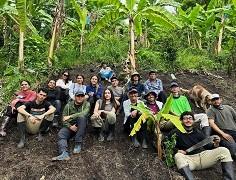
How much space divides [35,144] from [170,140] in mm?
2745

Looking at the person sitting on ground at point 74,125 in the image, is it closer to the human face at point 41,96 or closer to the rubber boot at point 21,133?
the human face at point 41,96

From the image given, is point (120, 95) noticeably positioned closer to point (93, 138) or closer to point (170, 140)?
point (93, 138)

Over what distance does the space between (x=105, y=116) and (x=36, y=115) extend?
1.40 metres

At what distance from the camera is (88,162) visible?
605cm

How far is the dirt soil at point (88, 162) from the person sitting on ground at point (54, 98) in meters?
0.29

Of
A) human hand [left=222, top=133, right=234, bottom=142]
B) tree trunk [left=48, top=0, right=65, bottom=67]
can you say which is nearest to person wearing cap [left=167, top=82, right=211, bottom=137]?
human hand [left=222, top=133, right=234, bottom=142]

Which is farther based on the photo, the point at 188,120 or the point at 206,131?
the point at 206,131

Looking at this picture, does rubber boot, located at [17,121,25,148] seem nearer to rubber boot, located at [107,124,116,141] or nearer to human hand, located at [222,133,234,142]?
rubber boot, located at [107,124,116,141]

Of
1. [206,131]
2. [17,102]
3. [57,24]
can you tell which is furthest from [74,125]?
[57,24]

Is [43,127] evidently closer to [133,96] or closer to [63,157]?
[63,157]

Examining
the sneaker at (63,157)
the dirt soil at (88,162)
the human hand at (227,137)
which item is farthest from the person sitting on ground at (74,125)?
the human hand at (227,137)

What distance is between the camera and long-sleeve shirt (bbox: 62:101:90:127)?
6395mm

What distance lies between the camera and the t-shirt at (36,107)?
21.6 ft

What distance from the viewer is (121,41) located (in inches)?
538
